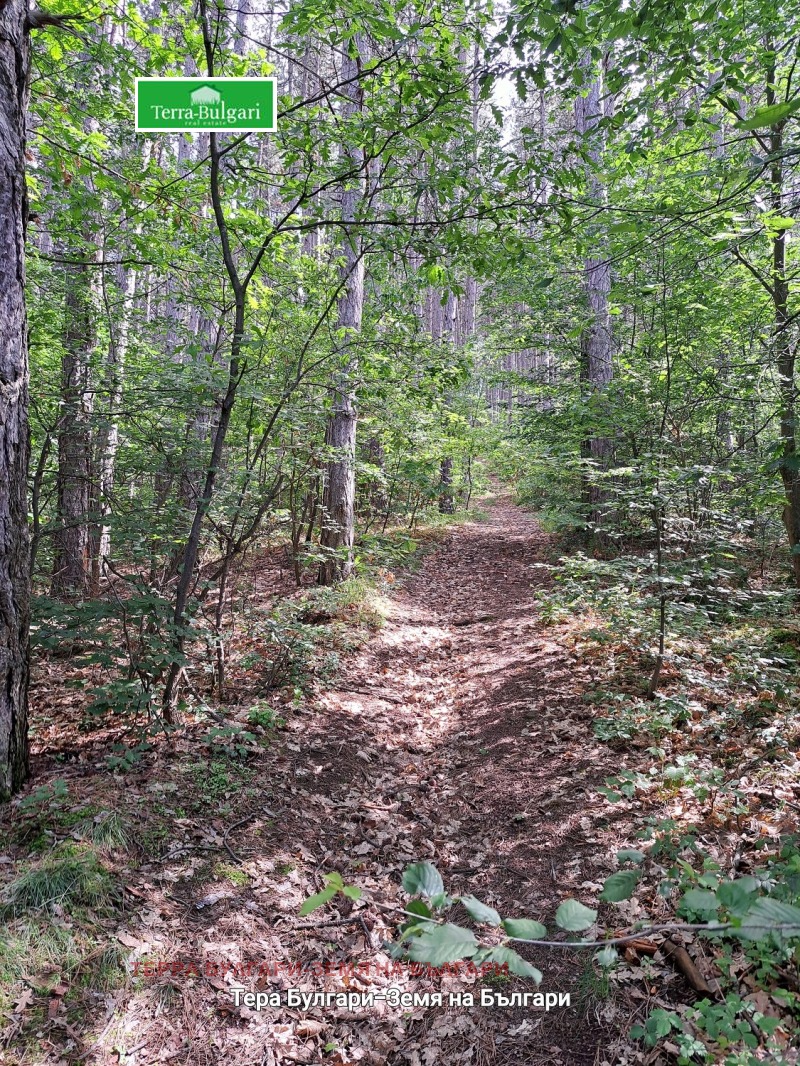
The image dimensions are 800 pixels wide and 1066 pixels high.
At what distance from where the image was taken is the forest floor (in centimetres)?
217

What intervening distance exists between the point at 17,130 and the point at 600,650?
6.24 meters

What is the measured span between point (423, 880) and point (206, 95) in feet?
17.0

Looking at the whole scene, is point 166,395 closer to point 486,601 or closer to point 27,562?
point 27,562

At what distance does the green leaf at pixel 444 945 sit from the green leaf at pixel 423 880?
3.5 inches

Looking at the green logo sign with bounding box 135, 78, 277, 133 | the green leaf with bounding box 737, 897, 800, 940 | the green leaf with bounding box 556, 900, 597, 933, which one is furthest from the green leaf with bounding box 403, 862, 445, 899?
the green logo sign with bounding box 135, 78, 277, 133

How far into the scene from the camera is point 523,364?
40844 mm

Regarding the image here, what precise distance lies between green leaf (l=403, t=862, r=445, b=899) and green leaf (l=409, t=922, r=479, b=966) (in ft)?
0.29

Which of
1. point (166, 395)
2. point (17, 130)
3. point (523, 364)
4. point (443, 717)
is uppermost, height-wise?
point (523, 364)

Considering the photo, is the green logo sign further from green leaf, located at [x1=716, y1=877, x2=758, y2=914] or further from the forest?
green leaf, located at [x1=716, y1=877, x2=758, y2=914]

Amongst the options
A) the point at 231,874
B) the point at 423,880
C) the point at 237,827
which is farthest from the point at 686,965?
the point at 237,827

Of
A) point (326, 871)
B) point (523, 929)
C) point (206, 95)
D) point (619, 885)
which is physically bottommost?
point (326, 871)

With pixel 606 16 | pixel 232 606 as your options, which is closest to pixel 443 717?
pixel 232 606

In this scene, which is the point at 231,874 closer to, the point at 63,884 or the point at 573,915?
the point at 63,884

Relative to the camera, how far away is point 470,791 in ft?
13.3
